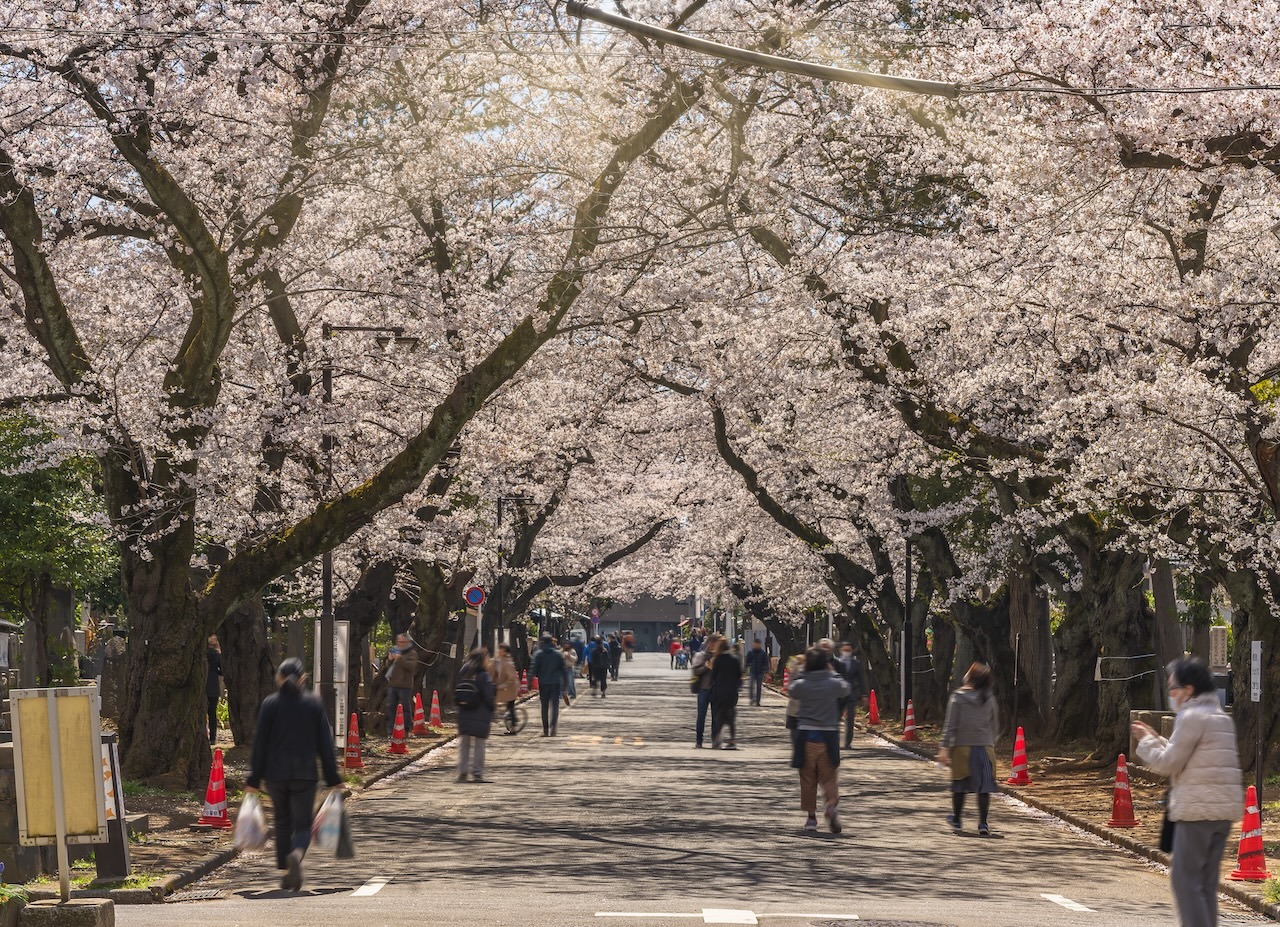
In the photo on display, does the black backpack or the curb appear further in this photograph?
the black backpack

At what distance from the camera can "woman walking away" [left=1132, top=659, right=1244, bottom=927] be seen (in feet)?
30.9

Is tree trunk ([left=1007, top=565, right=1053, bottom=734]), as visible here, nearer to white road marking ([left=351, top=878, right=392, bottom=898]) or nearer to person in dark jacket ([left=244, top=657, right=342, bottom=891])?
white road marking ([left=351, top=878, right=392, bottom=898])

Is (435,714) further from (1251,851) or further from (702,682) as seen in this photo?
(1251,851)

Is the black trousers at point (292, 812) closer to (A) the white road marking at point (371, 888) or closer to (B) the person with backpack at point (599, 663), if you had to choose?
(A) the white road marking at point (371, 888)

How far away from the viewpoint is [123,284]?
25141 millimetres

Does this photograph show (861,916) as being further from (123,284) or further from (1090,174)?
(123,284)

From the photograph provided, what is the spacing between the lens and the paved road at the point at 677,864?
12422 millimetres

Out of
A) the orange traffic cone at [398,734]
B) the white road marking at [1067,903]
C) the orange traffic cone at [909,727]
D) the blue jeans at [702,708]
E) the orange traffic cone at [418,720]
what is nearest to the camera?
the white road marking at [1067,903]

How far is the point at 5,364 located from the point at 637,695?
41.0 meters

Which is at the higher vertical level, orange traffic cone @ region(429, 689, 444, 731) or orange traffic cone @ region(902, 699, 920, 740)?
orange traffic cone @ region(429, 689, 444, 731)

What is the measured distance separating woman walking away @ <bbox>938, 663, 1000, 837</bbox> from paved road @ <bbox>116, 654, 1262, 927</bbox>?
627mm

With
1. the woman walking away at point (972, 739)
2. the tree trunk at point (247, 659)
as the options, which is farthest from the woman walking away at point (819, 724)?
the tree trunk at point (247, 659)

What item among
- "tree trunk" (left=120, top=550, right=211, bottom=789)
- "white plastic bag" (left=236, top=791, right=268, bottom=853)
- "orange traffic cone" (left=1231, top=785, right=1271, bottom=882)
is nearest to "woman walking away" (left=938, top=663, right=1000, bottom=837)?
"orange traffic cone" (left=1231, top=785, right=1271, bottom=882)

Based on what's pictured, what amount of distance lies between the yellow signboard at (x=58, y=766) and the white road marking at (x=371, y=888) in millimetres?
1993
